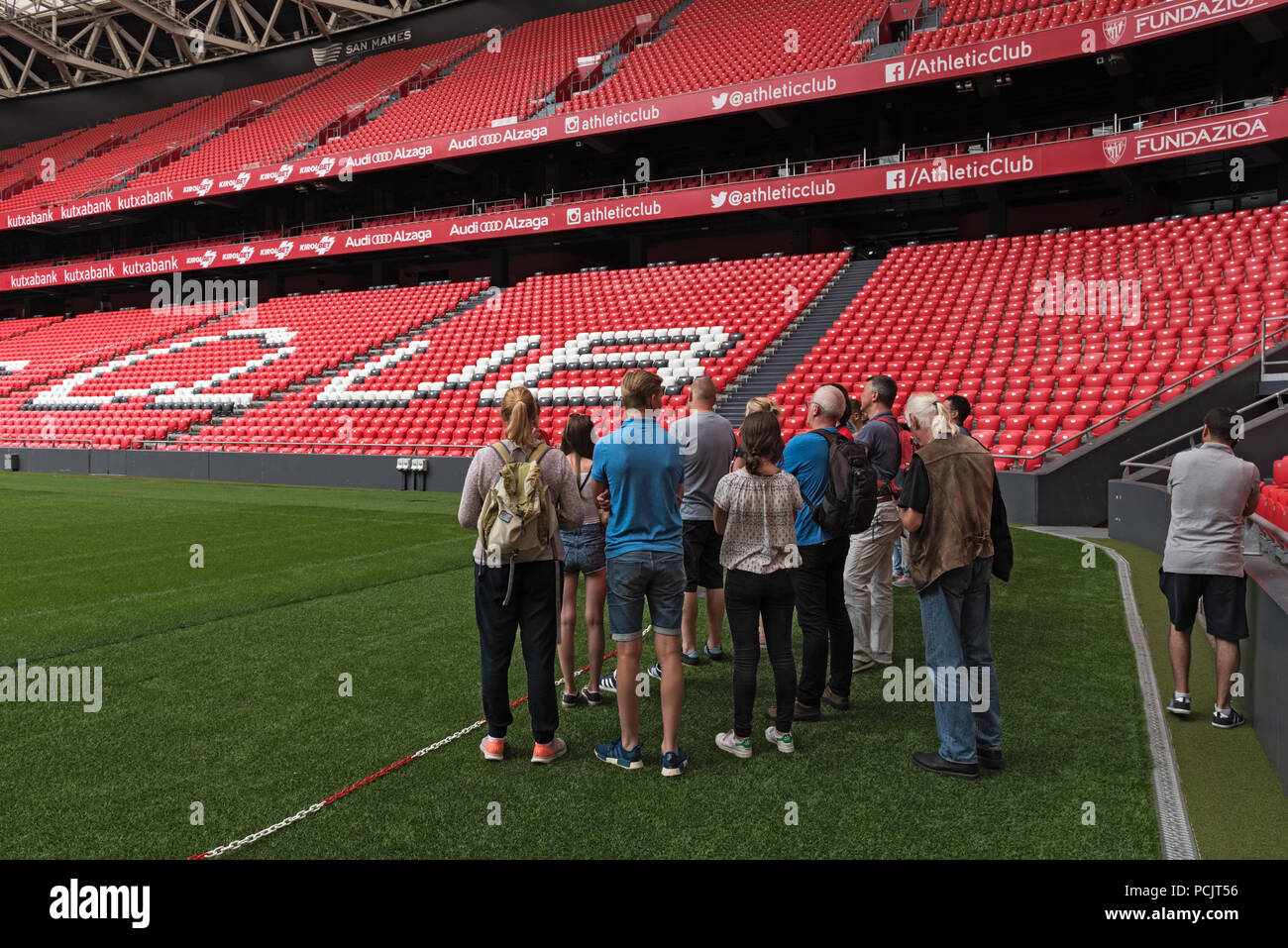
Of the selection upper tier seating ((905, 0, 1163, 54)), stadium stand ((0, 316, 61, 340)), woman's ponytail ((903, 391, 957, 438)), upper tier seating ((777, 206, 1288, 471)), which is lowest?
woman's ponytail ((903, 391, 957, 438))

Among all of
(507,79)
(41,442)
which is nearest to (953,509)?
(41,442)

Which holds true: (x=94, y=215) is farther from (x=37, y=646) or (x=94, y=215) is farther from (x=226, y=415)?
(x=37, y=646)

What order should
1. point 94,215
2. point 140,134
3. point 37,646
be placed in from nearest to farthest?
point 37,646 < point 94,215 < point 140,134

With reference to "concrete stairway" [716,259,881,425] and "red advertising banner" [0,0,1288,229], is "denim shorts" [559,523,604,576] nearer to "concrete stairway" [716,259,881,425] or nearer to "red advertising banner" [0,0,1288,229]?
"concrete stairway" [716,259,881,425]

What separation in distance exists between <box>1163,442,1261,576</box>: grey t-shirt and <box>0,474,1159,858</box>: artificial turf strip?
1005mm

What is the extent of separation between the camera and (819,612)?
476cm

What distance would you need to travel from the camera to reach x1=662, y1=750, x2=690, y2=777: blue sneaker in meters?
4.10

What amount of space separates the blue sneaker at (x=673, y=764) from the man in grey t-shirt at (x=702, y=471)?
3.52 feet

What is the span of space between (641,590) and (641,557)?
0.58 ft

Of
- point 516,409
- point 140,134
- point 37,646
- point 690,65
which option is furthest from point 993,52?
point 140,134

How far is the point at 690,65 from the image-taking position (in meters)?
27.8

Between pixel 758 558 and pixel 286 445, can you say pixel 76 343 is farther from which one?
pixel 758 558

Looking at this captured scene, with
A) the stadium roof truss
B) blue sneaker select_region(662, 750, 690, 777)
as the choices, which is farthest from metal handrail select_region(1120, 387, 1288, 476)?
the stadium roof truss

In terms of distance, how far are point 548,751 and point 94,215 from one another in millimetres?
40510
